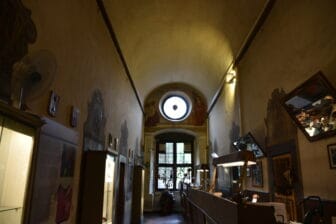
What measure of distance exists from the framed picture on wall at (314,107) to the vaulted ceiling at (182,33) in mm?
2977

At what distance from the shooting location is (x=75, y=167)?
4.63m

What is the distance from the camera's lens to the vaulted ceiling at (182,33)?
741cm

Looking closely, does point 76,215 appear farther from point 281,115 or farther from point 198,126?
point 198,126

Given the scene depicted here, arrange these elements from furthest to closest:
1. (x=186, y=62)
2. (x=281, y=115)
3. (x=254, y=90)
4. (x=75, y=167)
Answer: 1. (x=186, y=62)
2. (x=254, y=90)
3. (x=281, y=115)
4. (x=75, y=167)

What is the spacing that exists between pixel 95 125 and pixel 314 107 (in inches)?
158

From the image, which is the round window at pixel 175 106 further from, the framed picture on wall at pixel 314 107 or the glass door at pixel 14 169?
the glass door at pixel 14 169

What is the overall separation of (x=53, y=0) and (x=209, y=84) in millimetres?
10567

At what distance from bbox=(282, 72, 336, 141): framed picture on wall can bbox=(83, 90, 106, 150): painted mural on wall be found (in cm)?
365

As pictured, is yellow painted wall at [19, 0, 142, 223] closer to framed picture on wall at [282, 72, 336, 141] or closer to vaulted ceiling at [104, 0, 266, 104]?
vaulted ceiling at [104, 0, 266, 104]

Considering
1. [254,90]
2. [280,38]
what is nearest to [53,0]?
[280,38]

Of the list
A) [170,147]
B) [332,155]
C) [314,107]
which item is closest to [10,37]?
[314,107]

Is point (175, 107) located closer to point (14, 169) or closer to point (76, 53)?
point (76, 53)

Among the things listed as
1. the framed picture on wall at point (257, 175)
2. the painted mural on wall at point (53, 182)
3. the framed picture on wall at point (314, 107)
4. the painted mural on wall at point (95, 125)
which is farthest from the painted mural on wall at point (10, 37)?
the framed picture on wall at point (257, 175)

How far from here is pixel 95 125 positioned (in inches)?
223
